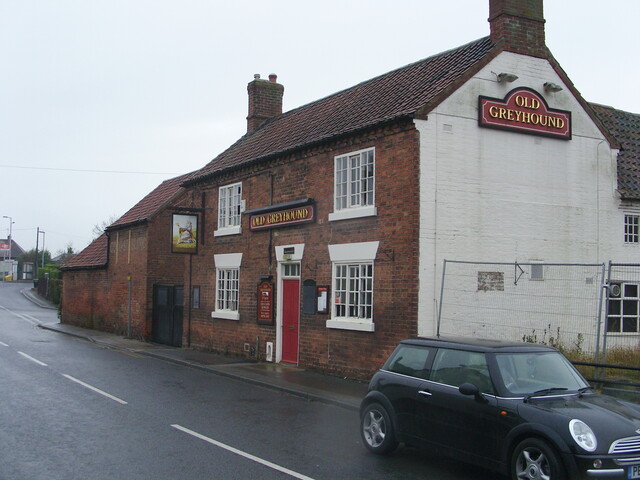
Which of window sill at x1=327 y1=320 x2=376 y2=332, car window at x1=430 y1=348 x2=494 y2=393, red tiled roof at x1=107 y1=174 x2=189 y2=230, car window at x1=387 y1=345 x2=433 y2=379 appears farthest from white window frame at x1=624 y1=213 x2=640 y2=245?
red tiled roof at x1=107 y1=174 x2=189 y2=230

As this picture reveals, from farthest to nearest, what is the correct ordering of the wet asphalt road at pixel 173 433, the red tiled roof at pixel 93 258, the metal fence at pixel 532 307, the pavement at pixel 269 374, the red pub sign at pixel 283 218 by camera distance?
the red tiled roof at pixel 93 258 → the red pub sign at pixel 283 218 → the metal fence at pixel 532 307 → the pavement at pixel 269 374 → the wet asphalt road at pixel 173 433

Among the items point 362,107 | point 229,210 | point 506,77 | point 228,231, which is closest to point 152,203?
point 229,210

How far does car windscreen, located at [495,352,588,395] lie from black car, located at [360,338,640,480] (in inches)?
0.5

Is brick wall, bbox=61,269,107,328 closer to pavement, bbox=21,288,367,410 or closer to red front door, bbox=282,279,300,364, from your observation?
pavement, bbox=21,288,367,410

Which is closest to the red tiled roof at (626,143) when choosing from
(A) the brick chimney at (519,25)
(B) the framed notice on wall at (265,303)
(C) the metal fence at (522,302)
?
(C) the metal fence at (522,302)

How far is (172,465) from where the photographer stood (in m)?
7.37

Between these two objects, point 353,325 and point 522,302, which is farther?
point 353,325

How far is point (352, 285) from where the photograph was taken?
14859mm

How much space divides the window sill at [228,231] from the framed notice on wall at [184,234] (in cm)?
109

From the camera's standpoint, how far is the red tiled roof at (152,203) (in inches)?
1039

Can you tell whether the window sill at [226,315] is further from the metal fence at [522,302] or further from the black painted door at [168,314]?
the metal fence at [522,302]

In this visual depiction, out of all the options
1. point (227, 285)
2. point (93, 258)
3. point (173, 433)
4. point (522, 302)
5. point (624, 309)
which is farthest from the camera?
point (93, 258)

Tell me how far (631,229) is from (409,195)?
21.2 feet

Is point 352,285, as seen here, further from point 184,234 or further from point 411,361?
point 184,234
